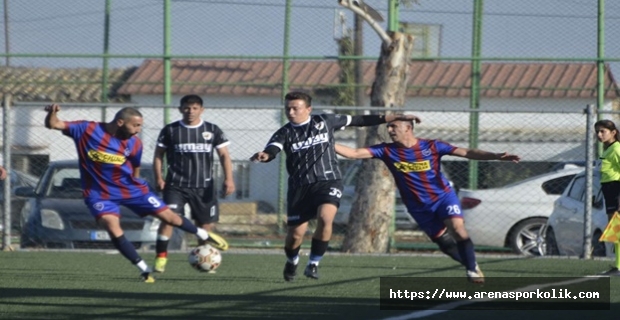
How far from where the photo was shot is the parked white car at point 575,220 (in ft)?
46.6

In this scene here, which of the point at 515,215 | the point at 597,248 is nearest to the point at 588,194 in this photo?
the point at 597,248

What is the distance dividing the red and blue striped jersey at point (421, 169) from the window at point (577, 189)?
17.2 ft

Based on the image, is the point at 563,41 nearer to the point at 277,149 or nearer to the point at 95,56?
the point at 95,56

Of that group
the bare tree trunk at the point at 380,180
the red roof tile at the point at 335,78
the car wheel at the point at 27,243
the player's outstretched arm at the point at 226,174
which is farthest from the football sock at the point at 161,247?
the red roof tile at the point at 335,78

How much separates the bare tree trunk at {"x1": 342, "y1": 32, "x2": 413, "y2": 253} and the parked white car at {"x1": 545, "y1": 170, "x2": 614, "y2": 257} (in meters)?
2.23

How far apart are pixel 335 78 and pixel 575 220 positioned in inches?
219

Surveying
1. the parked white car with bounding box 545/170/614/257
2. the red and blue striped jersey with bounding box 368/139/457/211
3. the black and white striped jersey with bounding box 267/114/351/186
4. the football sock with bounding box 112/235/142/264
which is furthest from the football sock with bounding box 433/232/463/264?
the parked white car with bounding box 545/170/614/257

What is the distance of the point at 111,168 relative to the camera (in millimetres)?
9992

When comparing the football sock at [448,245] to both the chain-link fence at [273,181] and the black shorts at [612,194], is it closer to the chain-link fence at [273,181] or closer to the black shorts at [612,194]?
the black shorts at [612,194]

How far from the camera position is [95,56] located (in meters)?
17.1

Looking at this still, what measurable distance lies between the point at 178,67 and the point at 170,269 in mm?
7005

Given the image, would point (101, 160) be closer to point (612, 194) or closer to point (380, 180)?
point (612, 194)

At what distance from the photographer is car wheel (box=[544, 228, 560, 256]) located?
1491cm

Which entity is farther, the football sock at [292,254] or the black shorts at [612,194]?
the black shorts at [612,194]
